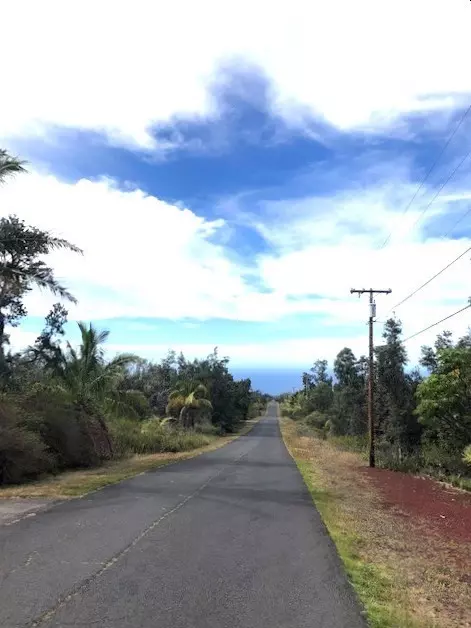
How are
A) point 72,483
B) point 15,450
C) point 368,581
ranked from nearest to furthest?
point 368,581, point 72,483, point 15,450

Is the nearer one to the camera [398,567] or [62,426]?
[398,567]

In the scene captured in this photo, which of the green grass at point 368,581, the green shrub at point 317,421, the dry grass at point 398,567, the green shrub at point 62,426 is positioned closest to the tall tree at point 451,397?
the dry grass at point 398,567

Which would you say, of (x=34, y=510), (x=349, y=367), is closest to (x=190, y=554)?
(x=34, y=510)

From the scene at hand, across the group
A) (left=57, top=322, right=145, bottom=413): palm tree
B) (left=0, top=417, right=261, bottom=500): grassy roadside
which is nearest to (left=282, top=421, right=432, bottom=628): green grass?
(left=0, top=417, right=261, bottom=500): grassy roadside

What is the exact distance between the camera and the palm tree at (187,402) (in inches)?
1898

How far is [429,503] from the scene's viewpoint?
55.0ft

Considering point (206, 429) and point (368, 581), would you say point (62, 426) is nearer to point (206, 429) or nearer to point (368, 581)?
point (368, 581)

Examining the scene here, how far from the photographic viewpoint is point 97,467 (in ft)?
68.1

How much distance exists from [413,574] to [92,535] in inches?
179

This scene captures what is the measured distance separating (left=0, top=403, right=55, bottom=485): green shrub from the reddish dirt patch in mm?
9617

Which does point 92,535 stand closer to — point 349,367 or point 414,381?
point 414,381

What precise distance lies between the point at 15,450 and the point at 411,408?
119ft

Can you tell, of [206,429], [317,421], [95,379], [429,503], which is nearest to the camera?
[429,503]

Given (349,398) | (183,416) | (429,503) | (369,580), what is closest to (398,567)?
(369,580)
